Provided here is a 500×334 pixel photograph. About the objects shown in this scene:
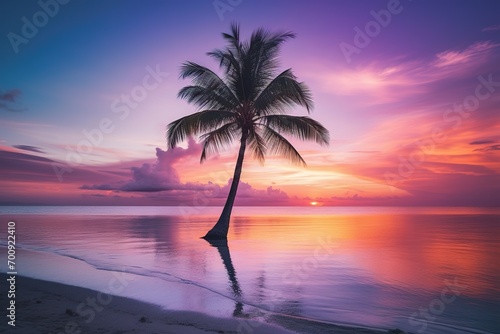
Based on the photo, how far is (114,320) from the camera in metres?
6.03

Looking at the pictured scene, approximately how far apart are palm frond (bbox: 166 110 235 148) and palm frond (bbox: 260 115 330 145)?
11.1 ft

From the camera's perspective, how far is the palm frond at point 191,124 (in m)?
20.4

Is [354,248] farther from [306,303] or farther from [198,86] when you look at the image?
[198,86]

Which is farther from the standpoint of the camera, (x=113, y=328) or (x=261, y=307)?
(x=261, y=307)

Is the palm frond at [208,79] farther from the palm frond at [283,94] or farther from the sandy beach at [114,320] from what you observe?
the sandy beach at [114,320]


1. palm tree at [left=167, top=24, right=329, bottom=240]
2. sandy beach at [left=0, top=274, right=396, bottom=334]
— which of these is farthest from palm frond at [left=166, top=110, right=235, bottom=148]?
sandy beach at [left=0, top=274, right=396, bottom=334]

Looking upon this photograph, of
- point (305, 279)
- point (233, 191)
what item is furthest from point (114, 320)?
point (233, 191)

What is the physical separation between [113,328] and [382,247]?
52.0 ft

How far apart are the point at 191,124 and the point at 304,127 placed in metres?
6.73

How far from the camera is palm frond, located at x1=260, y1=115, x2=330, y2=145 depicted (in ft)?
67.4

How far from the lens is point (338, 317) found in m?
7.00

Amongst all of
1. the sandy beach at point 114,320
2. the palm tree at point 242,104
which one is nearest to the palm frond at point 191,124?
the palm tree at point 242,104

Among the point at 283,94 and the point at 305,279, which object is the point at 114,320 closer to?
the point at 305,279

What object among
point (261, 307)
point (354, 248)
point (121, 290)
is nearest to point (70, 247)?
point (121, 290)
